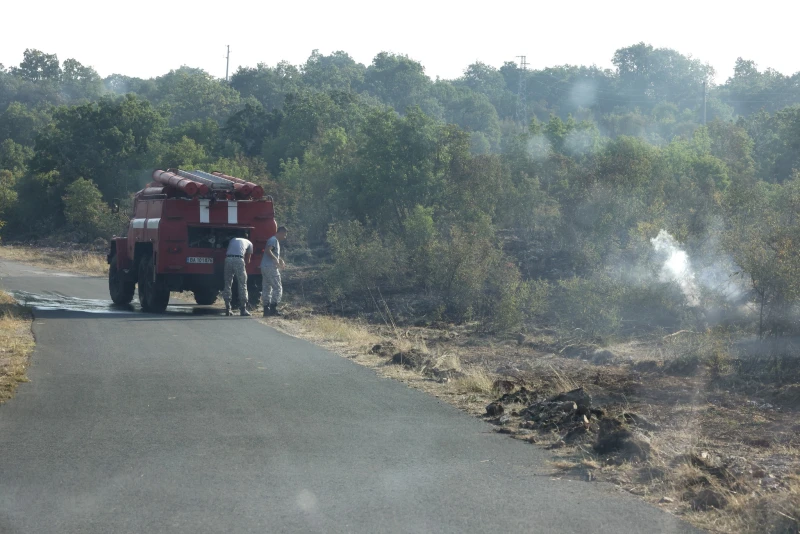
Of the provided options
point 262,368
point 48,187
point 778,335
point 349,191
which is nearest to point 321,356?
point 262,368

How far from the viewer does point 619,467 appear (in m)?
7.05

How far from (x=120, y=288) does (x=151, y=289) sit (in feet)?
7.20

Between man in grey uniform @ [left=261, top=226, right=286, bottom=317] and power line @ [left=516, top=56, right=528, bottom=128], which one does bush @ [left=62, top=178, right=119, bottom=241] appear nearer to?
man in grey uniform @ [left=261, top=226, right=286, bottom=317]

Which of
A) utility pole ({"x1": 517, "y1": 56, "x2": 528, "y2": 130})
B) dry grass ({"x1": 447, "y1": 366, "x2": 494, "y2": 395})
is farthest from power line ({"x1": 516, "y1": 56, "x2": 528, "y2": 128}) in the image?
dry grass ({"x1": 447, "y1": 366, "x2": 494, "y2": 395})

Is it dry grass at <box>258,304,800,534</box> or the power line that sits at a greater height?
the power line

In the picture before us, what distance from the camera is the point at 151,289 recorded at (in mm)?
19500

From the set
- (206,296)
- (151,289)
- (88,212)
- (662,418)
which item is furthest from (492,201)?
(88,212)

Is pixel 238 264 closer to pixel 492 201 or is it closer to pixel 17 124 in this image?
pixel 492 201

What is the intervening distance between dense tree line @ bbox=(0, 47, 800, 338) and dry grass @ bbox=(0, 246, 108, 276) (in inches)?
128

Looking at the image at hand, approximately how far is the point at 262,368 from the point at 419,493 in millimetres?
5935

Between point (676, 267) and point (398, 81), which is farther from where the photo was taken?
point (398, 81)

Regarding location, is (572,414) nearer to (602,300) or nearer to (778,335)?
(778,335)

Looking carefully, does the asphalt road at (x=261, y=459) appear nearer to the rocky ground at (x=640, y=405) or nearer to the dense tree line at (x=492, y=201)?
the rocky ground at (x=640, y=405)

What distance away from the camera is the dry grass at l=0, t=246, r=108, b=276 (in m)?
35.5
